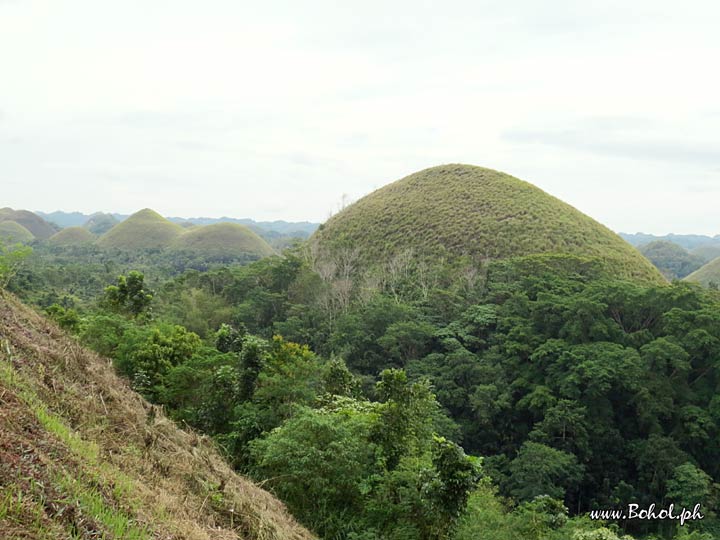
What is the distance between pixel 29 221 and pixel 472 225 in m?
149

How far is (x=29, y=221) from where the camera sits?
5689 inches

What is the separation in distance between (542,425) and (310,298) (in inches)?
643

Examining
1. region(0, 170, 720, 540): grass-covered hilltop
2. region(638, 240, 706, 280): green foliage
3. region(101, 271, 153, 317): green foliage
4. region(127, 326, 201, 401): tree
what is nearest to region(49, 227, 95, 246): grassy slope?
region(0, 170, 720, 540): grass-covered hilltop

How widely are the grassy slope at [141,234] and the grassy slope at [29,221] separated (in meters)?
37.0

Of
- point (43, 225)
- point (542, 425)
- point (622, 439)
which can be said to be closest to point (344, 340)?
point (542, 425)

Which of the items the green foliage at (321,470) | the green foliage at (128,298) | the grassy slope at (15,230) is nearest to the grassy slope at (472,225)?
the green foliage at (128,298)

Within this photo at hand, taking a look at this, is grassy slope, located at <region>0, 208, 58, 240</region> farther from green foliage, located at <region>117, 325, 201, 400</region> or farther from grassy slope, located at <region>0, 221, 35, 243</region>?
green foliage, located at <region>117, 325, 201, 400</region>

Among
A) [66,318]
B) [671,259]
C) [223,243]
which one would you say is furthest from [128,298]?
[671,259]

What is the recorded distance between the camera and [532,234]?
1554 inches

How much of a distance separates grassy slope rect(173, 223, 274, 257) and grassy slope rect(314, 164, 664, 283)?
56992mm

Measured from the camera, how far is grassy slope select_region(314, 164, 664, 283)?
125ft

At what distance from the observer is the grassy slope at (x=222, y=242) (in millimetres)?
104900

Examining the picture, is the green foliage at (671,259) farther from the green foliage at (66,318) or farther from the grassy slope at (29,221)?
the grassy slope at (29,221)

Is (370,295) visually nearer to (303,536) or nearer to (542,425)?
(542,425)
